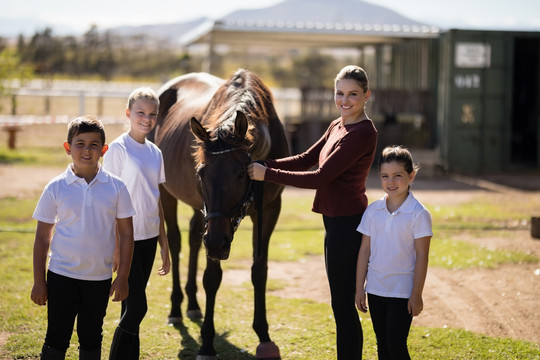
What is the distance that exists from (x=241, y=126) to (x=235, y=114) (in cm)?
35

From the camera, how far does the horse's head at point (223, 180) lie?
348 cm

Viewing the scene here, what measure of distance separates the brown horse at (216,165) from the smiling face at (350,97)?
595mm

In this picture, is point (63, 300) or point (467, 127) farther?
point (467, 127)

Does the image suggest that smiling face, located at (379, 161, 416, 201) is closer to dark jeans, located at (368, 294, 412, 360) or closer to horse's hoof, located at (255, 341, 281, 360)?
dark jeans, located at (368, 294, 412, 360)

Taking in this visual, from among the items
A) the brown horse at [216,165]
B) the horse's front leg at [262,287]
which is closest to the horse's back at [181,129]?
the brown horse at [216,165]

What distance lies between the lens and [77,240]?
3090 millimetres

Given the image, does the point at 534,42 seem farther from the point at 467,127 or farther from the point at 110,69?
the point at 110,69

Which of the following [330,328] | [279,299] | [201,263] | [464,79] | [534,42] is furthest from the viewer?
[534,42]

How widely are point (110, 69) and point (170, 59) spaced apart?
10.1 meters

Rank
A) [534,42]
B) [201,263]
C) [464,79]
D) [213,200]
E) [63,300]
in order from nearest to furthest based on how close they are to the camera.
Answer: [63,300], [213,200], [201,263], [464,79], [534,42]

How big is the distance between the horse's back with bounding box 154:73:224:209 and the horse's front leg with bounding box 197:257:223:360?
0.65 metres

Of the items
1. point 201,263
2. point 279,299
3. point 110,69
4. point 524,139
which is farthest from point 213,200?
point 110,69

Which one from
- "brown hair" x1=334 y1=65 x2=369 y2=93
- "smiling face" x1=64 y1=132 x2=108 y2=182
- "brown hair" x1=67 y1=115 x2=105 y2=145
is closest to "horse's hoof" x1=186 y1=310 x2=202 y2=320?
"smiling face" x1=64 y1=132 x2=108 y2=182

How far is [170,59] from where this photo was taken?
230ft
